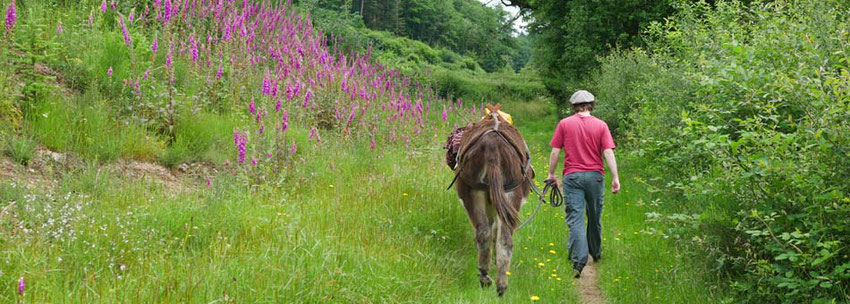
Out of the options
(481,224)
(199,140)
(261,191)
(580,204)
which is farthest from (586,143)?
(199,140)

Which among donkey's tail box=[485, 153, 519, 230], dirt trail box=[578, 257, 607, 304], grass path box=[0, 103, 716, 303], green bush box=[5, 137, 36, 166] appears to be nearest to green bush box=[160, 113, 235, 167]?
grass path box=[0, 103, 716, 303]

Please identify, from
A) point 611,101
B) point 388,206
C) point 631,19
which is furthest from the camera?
point 631,19

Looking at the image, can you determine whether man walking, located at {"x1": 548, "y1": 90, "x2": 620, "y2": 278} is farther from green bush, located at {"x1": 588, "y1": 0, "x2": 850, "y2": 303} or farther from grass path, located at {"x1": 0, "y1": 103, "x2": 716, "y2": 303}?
green bush, located at {"x1": 588, "y1": 0, "x2": 850, "y2": 303}

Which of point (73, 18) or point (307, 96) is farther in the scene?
point (307, 96)

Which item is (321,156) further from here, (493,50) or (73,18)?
(493,50)

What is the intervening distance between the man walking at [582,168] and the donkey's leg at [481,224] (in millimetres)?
1155

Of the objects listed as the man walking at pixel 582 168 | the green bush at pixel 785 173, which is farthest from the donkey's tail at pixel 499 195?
the green bush at pixel 785 173

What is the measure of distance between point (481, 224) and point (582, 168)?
1580 millimetres

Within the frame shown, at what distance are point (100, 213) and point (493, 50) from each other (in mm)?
75004

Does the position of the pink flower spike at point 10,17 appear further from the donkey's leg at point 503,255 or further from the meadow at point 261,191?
the donkey's leg at point 503,255

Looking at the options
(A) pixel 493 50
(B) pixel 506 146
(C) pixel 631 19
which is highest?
(C) pixel 631 19

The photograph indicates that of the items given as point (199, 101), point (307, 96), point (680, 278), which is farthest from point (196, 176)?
point (680, 278)

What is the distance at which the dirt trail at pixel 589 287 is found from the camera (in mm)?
5715

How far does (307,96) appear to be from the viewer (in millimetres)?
8445
